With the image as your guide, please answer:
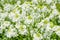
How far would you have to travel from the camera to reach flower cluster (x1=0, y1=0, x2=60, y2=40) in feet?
12.4

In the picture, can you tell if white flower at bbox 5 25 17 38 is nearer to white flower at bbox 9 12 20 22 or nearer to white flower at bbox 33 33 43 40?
white flower at bbox 9 12 20 22

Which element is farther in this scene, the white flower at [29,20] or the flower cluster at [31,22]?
the white flower at [29,20]

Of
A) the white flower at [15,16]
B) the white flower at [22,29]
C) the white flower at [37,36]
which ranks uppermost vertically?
the white flower at [15,16]

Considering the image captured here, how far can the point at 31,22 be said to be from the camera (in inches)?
159

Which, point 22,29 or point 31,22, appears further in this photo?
point 31,22

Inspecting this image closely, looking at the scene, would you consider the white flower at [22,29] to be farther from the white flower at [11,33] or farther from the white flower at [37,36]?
the white flower at [37,36]

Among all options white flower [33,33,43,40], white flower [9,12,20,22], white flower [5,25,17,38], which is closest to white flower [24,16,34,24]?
white flower [9,12,20,22]

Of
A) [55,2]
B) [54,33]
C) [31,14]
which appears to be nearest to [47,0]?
[55,2]

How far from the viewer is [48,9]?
175 inches

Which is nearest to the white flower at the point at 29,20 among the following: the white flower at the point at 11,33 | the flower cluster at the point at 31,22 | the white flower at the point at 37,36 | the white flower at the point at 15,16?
the flower cluster at the point at 31,22

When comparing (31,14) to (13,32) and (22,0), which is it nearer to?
(13,32)

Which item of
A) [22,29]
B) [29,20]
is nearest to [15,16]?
[29,20]

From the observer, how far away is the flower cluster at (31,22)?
377 centimetres

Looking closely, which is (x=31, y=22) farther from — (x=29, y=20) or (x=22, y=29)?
(x=22, y=29)
